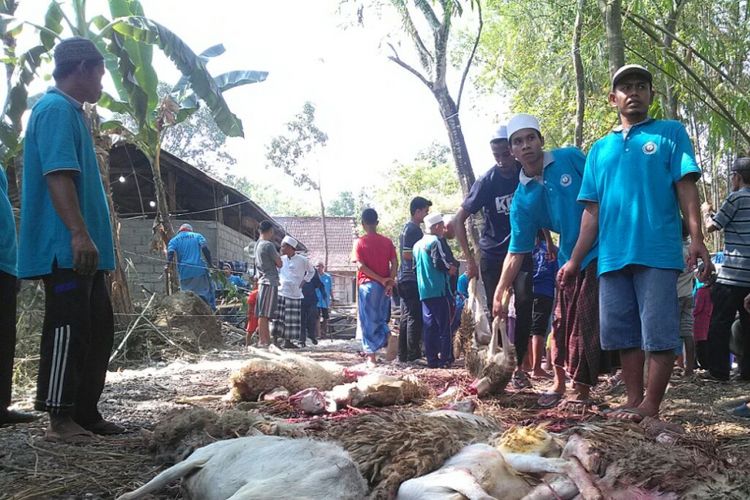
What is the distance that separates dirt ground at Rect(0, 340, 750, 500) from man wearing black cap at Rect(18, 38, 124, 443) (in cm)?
26

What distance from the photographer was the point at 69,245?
130 inches

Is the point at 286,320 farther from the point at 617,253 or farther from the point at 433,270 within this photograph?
the point at 617,253

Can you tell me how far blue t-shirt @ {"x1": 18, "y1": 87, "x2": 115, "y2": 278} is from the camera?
3307 mm

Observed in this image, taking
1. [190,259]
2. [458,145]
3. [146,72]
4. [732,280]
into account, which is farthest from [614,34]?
[190,259]

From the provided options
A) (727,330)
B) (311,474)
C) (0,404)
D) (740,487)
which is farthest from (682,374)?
(0,404)

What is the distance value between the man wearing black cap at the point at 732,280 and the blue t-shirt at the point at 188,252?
779cm

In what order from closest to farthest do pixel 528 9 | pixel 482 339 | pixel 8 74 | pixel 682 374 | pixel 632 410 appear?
pixel 632 410, pixel 482 339, pixel 682 374, pixel 8 74, pixel 528 9

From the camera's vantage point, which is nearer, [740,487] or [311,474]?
[740,487]

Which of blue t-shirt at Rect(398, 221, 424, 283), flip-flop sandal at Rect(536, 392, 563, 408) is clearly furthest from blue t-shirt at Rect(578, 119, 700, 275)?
blue t-shirt at Rect(398, 221, 424, 283)

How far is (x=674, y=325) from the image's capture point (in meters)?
3.31

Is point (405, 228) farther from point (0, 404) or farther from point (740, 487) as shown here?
point (740, 487)

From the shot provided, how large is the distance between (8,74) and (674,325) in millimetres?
8721

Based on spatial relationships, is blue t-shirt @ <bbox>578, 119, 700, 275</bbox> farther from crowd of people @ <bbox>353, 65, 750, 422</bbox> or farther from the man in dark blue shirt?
the man in dark blue shirt

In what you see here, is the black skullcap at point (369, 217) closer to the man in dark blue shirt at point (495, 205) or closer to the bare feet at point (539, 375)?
the man in dark blue shirt at point (495, 205)
